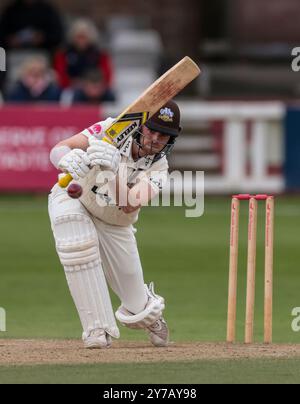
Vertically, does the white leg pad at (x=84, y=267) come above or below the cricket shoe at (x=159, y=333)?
above

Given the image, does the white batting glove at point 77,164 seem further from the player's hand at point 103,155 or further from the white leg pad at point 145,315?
the white leg pad at point 145,315

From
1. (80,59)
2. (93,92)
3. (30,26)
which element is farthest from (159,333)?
(30,26)

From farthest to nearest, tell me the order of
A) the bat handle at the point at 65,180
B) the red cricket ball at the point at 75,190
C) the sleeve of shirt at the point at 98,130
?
the sleeve of shirt at the point at 98,130 < the bat handle at the point at 65,180 < the red cricket ball at the point at 75,190

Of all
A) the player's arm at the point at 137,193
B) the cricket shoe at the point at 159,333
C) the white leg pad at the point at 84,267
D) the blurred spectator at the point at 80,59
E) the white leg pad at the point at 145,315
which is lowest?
the cricket shoe at the point at 159,333

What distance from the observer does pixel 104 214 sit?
7676 millimetres

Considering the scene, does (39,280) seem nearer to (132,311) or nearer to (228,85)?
(132,311)

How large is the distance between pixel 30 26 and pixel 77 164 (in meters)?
11.9

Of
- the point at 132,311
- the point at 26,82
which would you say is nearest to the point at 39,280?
the point at 132,311

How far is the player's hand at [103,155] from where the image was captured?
23.9 ft

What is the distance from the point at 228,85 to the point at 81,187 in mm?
12701

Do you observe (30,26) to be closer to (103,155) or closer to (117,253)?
(117,253)

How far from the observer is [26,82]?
16875mm

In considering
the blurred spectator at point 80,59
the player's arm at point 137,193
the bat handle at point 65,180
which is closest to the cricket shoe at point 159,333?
the player's arm at point 137,193

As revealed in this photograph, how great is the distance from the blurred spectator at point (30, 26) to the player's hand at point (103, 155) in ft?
38.0
